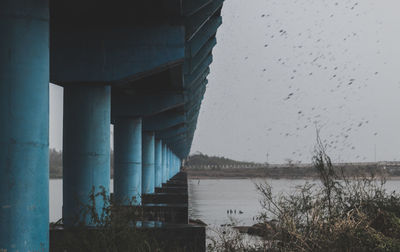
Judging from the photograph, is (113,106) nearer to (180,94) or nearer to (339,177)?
(180,94)

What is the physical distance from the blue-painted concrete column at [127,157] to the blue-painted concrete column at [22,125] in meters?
18.9

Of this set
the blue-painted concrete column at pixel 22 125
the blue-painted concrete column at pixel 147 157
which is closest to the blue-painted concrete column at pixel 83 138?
the blue-painted concrete column at pixel 22 125

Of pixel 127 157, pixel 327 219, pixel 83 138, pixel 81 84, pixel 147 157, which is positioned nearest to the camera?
pixel 327 219

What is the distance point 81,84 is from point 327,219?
7.91 metres

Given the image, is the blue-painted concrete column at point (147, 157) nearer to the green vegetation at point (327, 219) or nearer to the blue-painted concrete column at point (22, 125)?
the green vegetation at point (327, 219)

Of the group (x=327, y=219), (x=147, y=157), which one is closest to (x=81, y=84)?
(x=327, y=219)

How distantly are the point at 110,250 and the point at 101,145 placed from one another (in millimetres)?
7198

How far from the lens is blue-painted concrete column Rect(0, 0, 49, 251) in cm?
1032

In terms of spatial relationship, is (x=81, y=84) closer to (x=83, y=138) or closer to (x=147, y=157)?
(x=83, y=138)

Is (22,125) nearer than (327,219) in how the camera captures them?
Yes

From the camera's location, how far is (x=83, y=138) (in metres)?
16.8

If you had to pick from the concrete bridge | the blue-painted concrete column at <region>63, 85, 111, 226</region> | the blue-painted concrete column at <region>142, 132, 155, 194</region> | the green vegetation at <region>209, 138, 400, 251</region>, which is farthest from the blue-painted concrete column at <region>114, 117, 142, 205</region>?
the green vegetation at <region>209, 138, 400, 251</region>

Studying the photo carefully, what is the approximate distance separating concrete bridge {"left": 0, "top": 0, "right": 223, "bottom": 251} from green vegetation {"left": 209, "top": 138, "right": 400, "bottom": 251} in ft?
10.4

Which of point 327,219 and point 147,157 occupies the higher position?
point 147,157
